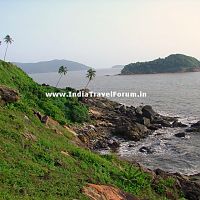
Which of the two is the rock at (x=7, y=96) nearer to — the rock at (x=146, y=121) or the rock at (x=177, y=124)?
the rock at (x=146, y=121)

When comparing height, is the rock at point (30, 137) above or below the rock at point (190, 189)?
above

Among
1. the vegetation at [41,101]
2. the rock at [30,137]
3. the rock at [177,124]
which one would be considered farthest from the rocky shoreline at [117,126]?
the rock at [30,137]

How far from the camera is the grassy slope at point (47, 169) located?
2133cm

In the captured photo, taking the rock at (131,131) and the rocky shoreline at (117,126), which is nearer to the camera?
the rocky shoreline at (117,126)

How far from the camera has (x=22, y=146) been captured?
91.7 feet

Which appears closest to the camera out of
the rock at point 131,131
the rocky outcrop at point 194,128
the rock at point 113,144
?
the rock at point 113,144

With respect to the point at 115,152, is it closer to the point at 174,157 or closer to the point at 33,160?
the point at 174,157

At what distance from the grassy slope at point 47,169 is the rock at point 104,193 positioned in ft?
2.03

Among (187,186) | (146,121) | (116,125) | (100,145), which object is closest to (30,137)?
(187,186)

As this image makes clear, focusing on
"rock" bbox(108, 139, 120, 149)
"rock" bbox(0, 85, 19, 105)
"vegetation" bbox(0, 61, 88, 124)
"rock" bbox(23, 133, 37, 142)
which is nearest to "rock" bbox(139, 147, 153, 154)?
"rock" bbox(108, 139, 120, 149)

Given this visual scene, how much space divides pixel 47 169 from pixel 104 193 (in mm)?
4331

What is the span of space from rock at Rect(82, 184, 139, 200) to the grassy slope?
0.62 metres

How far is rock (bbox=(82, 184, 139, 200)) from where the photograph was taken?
77.8ft

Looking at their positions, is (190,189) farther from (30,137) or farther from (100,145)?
(100,145)
